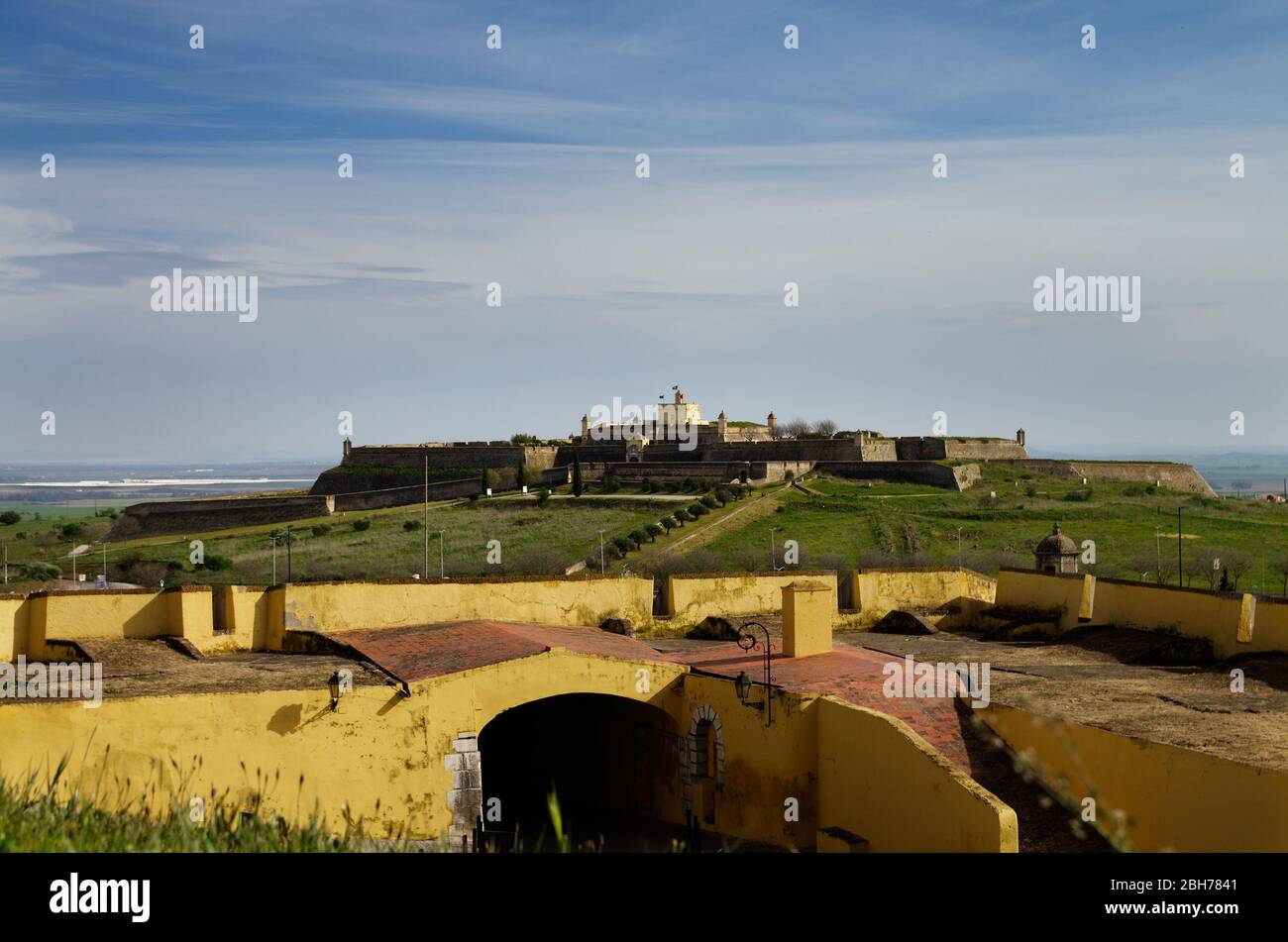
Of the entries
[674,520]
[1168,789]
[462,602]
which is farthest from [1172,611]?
[674,520]

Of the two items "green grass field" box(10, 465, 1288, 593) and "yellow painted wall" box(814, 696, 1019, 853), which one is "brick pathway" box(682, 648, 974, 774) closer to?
"yellow painted wall" box(814, 696, 1019, 853)

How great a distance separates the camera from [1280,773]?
37.0ft

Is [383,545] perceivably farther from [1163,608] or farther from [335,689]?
[335,689]

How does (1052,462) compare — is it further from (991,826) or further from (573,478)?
(991,826)

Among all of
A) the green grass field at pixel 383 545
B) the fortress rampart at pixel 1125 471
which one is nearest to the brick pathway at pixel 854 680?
the green grass field at pixel 383 545

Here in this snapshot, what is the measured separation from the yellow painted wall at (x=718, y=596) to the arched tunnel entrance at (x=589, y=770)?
278 cm

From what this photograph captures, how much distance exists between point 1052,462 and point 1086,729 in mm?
77063

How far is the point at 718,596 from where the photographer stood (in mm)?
25047

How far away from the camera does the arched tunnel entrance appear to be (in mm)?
20094

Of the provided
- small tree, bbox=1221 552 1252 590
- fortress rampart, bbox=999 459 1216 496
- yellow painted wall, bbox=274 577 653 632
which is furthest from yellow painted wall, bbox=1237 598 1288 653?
fortress rampart, bbox=999 459 1216 496

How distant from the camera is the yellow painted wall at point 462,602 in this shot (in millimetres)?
20984

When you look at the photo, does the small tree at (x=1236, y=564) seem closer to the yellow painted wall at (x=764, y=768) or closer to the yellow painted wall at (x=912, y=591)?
the yellow painted wall at (x=912, y=591)

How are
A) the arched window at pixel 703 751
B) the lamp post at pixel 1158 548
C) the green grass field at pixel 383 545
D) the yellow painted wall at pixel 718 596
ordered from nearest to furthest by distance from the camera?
the arched window at pixel 703 751 → the yellow painted wall at pixel 718 596 → the lamp post at pixel 1158 548 → the green grass field at pixel 383 545
